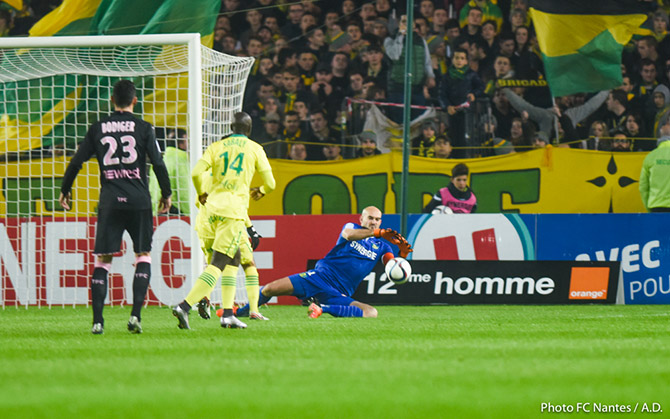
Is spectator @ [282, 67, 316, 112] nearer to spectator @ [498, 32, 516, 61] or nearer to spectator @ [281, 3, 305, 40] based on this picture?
spectator @ [281, 3, 305, 40]

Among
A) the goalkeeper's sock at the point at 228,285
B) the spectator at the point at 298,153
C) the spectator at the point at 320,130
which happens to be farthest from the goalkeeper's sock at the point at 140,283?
the spectator at the point at 320,130

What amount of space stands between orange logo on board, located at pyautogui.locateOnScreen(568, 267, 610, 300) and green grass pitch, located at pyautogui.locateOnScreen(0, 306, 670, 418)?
150 inches

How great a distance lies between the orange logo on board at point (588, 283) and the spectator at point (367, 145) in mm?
3375

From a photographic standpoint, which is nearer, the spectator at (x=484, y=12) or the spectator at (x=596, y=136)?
the spectator at (x=596, y=136)

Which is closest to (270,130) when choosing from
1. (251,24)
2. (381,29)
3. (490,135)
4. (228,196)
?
(251,24)

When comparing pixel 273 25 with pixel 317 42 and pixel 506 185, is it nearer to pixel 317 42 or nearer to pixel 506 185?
pixel 317 42

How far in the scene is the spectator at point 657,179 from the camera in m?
12.6

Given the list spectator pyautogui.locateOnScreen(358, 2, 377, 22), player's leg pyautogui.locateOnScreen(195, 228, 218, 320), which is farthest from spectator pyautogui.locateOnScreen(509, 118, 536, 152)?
player's leg pyautogui.locateOnScreen(195, 228, 218, 320)

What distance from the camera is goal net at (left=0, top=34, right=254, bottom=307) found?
38.3ft

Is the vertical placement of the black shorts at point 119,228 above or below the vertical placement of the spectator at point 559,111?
below

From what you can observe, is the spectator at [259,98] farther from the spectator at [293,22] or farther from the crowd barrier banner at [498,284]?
the crowd barrier banner at [498,284]

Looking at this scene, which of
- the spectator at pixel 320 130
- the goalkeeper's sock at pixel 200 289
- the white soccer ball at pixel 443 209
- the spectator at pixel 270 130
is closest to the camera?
the goalkeeper's sock at pixel 200 289

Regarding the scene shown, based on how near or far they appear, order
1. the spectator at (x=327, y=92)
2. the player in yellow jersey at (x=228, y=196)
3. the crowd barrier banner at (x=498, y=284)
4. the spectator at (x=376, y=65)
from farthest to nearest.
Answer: the spectator at (x=376, y=65)
the spectator at (x=327, y=92)
the crowd barrier banner at (x=498, y=284)
the player in yellow jersey at (x=228, y=196)

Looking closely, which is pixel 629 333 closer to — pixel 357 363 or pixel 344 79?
pixel 357 363
